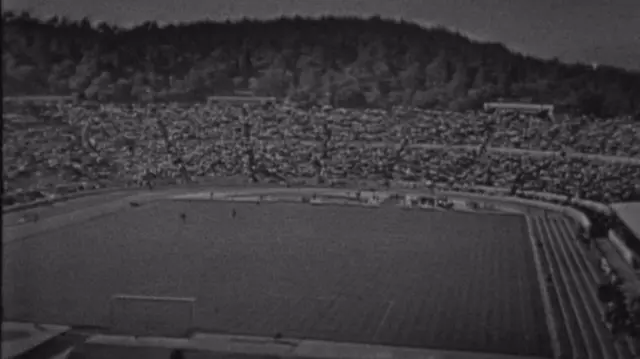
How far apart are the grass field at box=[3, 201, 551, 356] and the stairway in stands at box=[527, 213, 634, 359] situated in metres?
0.27

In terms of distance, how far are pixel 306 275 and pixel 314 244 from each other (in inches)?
105

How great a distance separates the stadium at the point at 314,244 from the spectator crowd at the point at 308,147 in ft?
0.23

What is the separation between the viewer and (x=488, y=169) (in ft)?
70.4

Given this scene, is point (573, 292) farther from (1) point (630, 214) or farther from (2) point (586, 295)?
(1) point (630, 214)

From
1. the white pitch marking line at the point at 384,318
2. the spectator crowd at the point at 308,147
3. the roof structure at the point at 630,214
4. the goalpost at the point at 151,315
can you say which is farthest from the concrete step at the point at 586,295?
the goalpost at the point at 151,315

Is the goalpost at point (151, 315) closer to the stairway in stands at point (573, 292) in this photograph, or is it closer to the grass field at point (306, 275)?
the grass field at point (306, 275)

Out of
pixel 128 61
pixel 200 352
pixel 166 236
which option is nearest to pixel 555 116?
pixel 166 236

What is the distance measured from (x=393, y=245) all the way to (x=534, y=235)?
3084 mm

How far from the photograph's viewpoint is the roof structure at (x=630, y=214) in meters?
12.6

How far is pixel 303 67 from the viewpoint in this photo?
22.9m

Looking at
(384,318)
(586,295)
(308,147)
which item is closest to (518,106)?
(308,147)

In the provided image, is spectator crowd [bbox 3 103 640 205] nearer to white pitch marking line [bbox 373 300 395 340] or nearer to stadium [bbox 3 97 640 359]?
stadium [bbox 3 97 640 359]

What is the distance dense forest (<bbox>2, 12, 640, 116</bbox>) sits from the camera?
1556 centimetres

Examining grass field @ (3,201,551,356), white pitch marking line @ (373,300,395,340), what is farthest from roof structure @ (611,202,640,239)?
white pitch marking line @ (373,300,395,340)
